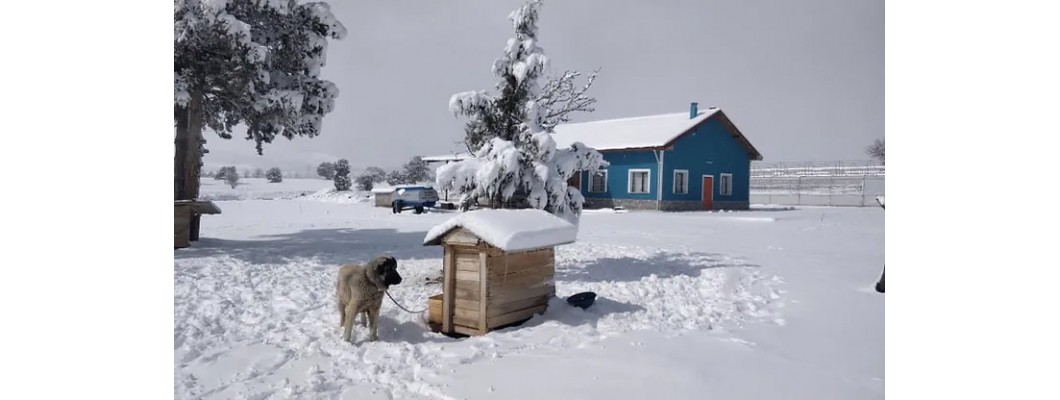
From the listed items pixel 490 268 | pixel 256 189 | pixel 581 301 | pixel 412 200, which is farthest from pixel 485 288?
pixel 412 200

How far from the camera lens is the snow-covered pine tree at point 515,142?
415cm

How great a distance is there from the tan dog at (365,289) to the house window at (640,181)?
10.8m

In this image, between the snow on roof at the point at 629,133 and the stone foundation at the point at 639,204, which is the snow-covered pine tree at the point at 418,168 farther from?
the stone foundation at the point at 639,204

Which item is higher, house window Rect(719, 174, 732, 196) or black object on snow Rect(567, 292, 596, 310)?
house window Rect(719, 174, 732, 196)

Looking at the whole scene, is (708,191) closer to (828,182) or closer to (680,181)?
(680,181)

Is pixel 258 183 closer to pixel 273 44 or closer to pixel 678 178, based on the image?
pixel 273 44

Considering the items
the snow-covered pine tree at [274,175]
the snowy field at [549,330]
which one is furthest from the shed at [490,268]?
the snow-covered pine tree at [274,175]

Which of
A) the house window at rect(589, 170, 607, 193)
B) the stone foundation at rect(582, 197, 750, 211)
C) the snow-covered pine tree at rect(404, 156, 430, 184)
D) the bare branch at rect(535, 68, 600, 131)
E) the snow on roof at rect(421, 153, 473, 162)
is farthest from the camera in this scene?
the house window at rect(589, 170, 607, 193)

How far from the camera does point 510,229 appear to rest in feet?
9.52

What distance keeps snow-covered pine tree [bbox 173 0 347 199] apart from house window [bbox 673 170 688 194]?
35.8 ft

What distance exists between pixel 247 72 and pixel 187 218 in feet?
3.03

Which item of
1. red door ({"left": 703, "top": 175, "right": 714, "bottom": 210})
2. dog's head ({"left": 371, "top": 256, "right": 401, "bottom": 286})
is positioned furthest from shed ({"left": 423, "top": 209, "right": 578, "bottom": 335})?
red door ({"left": 703, "top": 175, "right": 714, "bottom": 210})

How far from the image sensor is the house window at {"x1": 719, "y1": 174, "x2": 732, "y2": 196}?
36.3ft

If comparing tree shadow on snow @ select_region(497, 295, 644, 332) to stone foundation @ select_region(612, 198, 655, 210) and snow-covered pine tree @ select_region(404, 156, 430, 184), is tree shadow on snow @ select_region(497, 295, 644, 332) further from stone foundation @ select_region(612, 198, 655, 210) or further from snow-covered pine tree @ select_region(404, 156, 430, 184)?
stone foundation @ select_region(612, 198, 655, 210)
